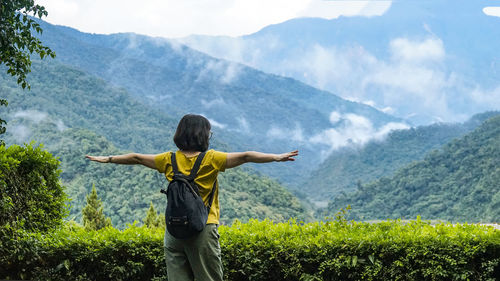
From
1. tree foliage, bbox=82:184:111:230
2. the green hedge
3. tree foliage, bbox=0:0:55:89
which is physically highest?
tree foliage, bbox=0:0:55:89

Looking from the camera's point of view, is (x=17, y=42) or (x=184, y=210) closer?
(x=184, y=210)

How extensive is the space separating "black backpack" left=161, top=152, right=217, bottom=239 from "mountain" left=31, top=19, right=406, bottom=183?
11407 centimetres

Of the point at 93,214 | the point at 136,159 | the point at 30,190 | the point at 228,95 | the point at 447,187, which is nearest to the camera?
the point at 136,159

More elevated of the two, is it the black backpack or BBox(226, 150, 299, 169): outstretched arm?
BBox(226, 150, 299, 169): outstretched arm

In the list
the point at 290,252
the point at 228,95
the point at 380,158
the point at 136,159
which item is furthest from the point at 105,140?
the point at 228,95

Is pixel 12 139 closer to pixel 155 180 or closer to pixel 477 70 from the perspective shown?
pixel 155 180

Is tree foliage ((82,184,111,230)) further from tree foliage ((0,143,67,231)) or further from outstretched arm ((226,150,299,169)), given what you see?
outstretched arm ((226,150,299,169))

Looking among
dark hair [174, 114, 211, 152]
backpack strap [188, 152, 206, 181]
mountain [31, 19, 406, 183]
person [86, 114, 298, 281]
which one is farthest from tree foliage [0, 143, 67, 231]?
mountain [31, 19, 406, 183]

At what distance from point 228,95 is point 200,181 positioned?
145813 millimetres

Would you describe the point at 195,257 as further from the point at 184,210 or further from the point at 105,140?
the point at 105,140

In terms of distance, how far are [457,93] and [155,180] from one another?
5201 inches

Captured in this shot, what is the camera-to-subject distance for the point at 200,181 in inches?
137

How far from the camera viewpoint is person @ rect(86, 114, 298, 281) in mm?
3434

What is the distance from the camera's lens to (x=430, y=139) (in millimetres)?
108812
